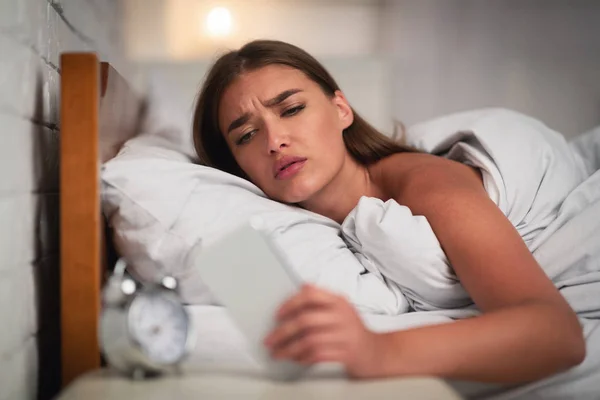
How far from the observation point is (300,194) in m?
1.07

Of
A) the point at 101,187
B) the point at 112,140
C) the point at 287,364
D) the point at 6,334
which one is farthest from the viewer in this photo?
the point at 112,140

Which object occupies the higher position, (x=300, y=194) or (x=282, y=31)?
(x=282, y=31)

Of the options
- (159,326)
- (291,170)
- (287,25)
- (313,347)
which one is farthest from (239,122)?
(287,25)

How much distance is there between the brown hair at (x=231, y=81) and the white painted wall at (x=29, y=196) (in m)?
0.33

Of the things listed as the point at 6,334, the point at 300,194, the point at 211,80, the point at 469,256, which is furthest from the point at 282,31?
the point at 6,334

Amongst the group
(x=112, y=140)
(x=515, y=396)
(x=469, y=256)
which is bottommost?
(x=515, y=396)

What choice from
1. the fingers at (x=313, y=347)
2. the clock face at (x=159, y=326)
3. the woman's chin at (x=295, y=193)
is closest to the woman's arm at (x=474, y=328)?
the fingers at (x=313, y=347)

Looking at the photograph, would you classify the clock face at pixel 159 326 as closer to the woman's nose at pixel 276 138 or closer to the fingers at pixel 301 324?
the fingers at pixel 301 324

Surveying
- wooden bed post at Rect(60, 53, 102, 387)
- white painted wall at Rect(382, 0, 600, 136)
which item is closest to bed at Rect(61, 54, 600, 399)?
wooden bed post at Rect(60, 53, 102, 387)

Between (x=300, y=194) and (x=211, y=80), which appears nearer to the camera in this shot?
(x=300, y=194)

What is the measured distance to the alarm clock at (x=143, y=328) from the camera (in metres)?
0.63

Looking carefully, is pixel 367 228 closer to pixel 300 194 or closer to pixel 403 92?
pixel 300 194

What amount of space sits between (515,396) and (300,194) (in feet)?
1.71

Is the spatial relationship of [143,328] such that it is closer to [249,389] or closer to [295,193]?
[249,389]
